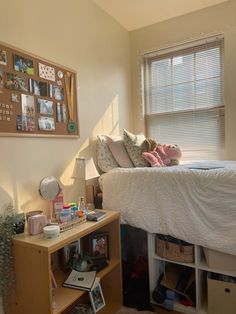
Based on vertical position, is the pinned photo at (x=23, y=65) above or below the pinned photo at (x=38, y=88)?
above

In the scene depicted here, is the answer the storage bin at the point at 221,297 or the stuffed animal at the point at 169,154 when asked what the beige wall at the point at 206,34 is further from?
the storage bin at the point at 221,297

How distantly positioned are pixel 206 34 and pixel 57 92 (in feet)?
5.42

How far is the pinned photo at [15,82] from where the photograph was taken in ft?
4.69

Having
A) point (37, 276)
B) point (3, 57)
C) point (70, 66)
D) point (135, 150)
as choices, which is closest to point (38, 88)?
point (3, 57)

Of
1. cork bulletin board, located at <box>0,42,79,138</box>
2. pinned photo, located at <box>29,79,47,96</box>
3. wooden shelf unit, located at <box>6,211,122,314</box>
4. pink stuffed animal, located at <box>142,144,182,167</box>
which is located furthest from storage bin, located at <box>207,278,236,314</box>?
pinned photo, located at <box>29,79,47,96</box>

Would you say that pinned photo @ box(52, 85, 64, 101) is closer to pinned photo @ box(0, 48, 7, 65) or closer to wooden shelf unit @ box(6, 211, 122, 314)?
pinned photo @ box(0, 48, 7, 65)

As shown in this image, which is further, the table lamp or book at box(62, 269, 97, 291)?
the table lamp

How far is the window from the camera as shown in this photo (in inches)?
95.3

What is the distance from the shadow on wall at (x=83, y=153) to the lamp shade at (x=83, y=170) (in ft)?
0.29

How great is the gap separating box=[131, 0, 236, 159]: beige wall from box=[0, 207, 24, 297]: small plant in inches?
73.3

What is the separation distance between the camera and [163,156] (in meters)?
2.21

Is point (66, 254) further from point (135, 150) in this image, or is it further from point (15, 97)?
point (15, 97)

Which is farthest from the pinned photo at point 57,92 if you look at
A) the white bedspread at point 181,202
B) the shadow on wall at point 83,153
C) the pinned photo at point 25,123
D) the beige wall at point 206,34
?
the beige wall at point 206,34

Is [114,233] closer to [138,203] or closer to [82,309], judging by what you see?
[138,203]
